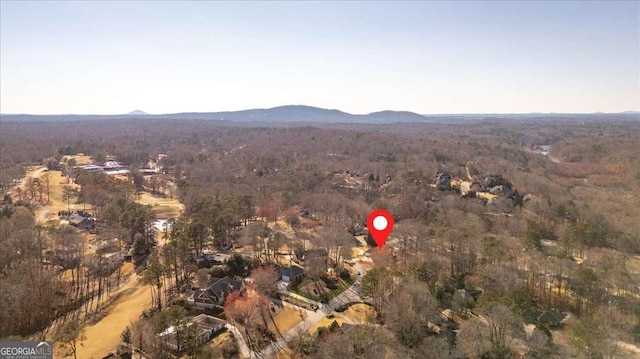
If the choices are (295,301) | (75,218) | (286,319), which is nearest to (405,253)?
(295,301)

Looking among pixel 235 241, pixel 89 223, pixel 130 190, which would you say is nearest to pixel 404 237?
pixel 235 241

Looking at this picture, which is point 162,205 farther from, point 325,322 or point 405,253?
point 325,322

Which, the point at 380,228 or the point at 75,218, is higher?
the point at 380,228

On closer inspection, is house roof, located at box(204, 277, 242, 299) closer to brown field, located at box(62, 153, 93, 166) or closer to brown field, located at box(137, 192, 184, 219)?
brown field, located at box(137, 192, 184, 219)

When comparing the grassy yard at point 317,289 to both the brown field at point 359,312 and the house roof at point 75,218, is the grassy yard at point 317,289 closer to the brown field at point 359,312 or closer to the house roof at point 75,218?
the brown field at point 359,312

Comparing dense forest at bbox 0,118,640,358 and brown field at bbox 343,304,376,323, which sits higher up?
dense forest at bbox 0,118,640,358

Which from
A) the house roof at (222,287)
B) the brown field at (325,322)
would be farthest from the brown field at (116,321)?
the brown field at (325,322)

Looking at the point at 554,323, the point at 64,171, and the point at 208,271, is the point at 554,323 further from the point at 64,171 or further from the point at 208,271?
the point at 64,171

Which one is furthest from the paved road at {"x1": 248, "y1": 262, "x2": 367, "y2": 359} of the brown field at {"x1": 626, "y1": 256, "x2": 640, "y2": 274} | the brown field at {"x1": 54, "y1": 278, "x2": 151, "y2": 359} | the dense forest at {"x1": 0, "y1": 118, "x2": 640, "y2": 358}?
the brown field at {"x1": 626, "y1": 256, "x2": 640, "y2": 274}
